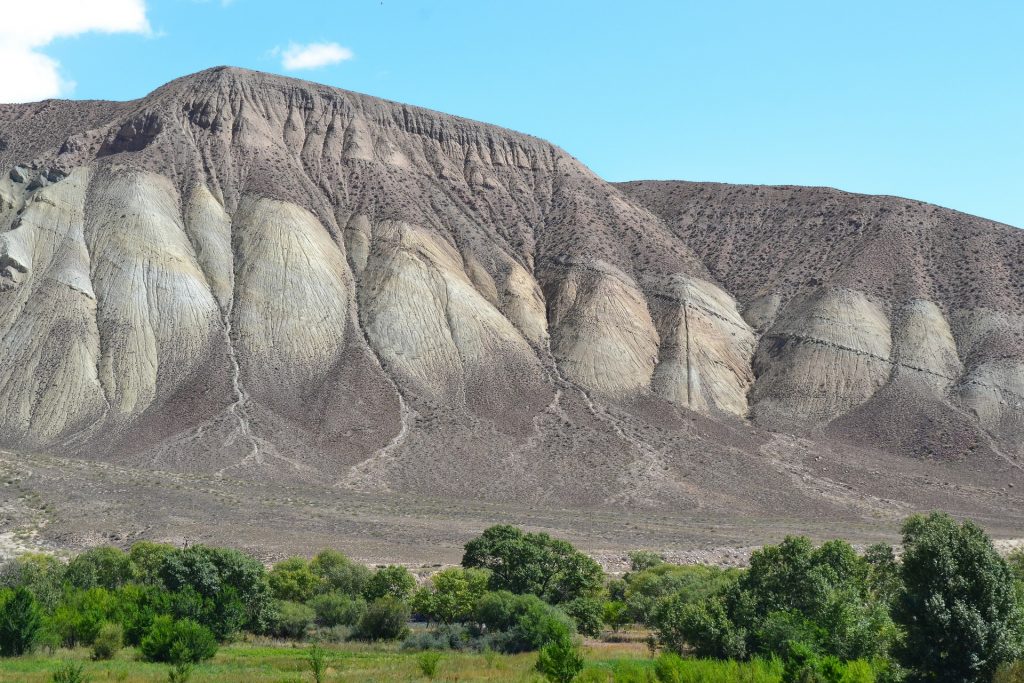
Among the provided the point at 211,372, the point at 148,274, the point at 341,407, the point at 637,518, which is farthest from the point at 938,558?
the point at 148,274

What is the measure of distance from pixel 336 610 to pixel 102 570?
10144 millimetres

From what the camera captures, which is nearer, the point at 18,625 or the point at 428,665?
the point at 428,665

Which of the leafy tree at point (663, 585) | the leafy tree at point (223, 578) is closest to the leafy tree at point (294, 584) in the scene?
the leafy tree at point (223, 578)

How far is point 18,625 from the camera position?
3422 centimetres

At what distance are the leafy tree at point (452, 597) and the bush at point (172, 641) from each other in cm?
1104

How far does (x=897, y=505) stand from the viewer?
3260 inches

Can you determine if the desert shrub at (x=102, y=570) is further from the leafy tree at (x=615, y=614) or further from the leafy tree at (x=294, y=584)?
the leafy tree at (x=615, y=614)

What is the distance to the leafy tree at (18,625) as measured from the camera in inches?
1345

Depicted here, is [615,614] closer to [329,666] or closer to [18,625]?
[329,666]

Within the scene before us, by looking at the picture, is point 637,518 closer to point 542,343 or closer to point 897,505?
point 897,505

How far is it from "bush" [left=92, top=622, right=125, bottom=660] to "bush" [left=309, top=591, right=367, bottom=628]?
10.5 metres

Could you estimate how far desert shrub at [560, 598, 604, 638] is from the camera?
142ft

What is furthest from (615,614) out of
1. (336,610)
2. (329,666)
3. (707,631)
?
(329,666)

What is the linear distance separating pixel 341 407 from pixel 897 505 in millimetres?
42990
